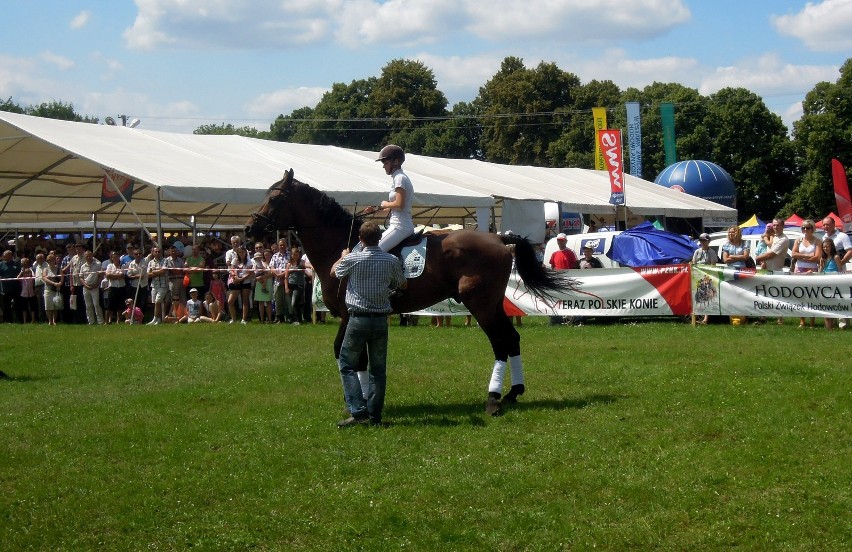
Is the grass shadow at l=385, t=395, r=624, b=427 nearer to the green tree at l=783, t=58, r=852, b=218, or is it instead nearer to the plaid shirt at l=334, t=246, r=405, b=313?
the plaid shirt at l=334, t=246, r=405, b=313

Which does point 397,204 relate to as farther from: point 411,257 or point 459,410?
point 459,410

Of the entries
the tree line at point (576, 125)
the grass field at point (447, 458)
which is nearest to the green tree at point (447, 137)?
the tree line at point (576, 125)

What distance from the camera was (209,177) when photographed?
891 inches

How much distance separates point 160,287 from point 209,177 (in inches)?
113

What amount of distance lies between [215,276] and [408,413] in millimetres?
14038

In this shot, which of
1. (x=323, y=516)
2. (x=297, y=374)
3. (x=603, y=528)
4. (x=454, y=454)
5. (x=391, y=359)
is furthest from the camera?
(x=391, y=359)

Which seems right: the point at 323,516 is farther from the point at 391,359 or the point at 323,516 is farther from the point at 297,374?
the point at 391,359

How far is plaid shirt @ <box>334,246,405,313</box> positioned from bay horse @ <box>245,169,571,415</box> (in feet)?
2.73

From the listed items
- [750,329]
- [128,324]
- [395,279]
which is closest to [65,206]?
[128,324]

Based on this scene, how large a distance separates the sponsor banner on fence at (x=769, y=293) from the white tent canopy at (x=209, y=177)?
885 cm

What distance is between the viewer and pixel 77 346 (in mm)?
17453

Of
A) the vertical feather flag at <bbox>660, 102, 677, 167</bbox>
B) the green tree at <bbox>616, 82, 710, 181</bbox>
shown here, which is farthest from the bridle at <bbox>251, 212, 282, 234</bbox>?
the green tree at <bbox>616, 82, 710, 181</bbox>

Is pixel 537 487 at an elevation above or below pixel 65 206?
below

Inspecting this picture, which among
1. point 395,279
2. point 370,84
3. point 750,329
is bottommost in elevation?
point 750,329
